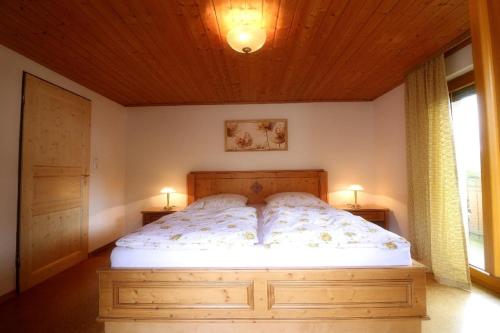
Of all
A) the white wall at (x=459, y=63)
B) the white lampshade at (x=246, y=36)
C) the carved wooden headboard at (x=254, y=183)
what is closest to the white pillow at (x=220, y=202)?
the carved wooden headboard at (x=254, y=183)

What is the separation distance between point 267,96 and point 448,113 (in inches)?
85.2

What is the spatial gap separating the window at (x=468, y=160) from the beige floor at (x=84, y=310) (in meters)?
0.57

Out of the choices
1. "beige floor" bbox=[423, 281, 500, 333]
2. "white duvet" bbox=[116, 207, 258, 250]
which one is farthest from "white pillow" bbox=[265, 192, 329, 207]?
"beige floor" bbox=[423, 281, 500, 333]

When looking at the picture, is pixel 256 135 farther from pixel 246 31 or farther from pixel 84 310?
pixel 84 310

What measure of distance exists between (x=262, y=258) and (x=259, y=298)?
0.25m

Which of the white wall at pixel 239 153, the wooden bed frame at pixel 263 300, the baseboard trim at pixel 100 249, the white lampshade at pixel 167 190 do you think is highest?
the white wall at pixel 239 153

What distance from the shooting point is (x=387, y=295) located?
1665 mm

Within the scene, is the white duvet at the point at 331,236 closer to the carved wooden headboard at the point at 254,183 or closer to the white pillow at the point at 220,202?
the white pillow at the point at 220,202

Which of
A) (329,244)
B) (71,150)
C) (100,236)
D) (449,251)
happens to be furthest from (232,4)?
(100,236)

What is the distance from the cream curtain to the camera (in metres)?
2.40

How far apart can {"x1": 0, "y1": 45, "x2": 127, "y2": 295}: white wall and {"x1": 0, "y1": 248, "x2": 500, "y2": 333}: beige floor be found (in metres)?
0.32

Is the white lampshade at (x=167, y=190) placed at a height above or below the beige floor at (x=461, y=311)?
above

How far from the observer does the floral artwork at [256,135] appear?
3986mm

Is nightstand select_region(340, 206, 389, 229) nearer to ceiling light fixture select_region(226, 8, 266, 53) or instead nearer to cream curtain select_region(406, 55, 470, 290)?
cream curtain select_region(406, 55, 470, 290)
